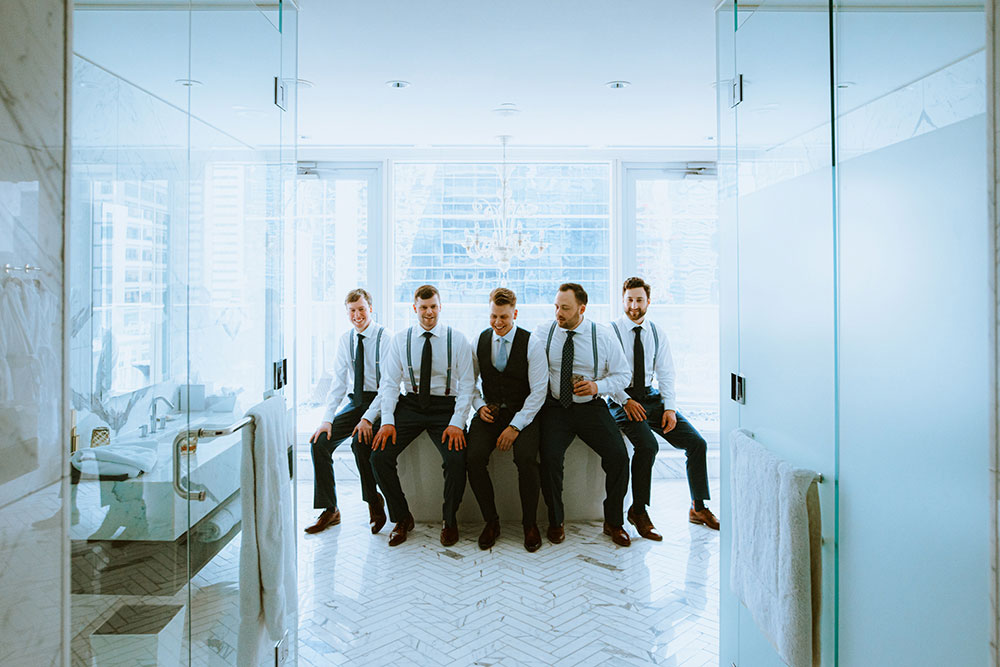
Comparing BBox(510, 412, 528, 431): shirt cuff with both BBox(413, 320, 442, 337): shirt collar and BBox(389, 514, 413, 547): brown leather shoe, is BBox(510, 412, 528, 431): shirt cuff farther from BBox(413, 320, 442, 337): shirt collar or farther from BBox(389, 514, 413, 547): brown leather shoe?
BBox(389, 514, 413, 547): brown leather shoe

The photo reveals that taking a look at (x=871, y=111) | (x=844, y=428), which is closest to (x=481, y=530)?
(x=844, y=428)

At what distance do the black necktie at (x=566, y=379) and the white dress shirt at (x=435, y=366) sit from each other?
53cm

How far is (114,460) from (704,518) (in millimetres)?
3791

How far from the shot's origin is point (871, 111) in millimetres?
1498

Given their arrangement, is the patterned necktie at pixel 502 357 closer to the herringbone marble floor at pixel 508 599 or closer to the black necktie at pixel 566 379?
the black necktie at pixel 566 379

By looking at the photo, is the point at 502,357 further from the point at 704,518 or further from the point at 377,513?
the point at 704,518

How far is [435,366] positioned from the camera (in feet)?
14.3

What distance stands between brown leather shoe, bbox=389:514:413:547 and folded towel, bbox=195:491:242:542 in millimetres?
2232

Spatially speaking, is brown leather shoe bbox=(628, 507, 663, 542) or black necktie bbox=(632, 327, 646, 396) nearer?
brown leather shoe bbox=(628, 507, 663, 542)

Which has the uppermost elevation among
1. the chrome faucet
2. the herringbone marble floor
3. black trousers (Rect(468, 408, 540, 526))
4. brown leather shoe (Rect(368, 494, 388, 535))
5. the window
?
the window

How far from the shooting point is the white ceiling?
2762 mm

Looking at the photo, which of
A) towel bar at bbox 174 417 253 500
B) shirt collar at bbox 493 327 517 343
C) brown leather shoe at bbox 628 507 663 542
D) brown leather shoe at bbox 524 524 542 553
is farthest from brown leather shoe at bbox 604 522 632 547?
towel bar at bbox 174 417 253 500

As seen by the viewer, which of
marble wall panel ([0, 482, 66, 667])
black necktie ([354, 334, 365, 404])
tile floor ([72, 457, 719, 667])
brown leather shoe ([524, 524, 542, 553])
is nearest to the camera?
marble wall panel ([0, 482, 66, 667])

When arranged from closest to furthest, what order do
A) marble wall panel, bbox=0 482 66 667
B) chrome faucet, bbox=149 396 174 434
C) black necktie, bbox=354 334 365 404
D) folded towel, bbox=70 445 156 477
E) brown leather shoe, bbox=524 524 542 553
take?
marble wall panel, bbox=0 482 66 667 → folded towel, bbox=70 445 156 477 → chrome faucet, bbox=149 396 174 434 → brown leather shoe, bbox=524 524 542 553 → black necktie, bbox=354 334 365 404
